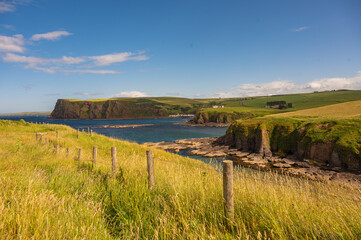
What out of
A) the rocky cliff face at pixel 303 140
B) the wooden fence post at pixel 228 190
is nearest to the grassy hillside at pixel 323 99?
the rocky cliff face at pixel 303 140

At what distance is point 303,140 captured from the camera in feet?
99.0

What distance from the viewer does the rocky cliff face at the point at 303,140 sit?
24.4m

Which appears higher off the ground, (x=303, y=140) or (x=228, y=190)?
(x=228, y=190)

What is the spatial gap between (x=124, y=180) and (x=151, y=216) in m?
2.34

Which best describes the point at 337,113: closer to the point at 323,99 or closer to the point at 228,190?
the point at 228,190

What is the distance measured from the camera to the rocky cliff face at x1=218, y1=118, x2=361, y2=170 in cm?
2444

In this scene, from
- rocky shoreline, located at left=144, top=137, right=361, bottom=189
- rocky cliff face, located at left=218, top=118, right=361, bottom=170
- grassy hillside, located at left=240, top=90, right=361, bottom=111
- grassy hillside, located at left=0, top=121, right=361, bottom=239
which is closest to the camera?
grassy hillside, located at left=0, top=121, right=361, bottom=239

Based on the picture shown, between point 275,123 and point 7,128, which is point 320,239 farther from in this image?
point 7,128

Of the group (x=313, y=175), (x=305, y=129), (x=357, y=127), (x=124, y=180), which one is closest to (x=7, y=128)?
(x=124, y=180)

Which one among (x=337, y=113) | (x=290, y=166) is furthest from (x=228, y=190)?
(x=337, y=113)

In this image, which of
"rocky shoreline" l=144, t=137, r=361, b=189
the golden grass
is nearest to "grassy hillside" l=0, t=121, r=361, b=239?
"rocky shoreline" l=144, t=137, r=361, b=189

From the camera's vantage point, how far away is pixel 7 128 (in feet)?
108

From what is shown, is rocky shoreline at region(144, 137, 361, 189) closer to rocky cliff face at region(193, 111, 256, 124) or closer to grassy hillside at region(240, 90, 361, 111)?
rocky cliff face at region(193, 111, 256, 124)

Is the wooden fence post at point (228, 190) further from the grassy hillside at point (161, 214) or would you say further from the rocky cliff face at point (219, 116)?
the rocky cliff face at point (219, 116)
